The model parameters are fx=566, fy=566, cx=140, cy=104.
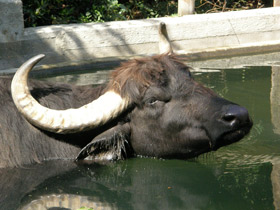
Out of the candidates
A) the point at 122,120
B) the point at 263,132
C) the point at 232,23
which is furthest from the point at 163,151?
the point at 232,23

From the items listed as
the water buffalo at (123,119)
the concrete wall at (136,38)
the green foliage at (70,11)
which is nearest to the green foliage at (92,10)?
the green foliage at (70,11)

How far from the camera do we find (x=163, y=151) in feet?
18.0

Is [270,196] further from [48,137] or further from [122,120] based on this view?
[48,137]

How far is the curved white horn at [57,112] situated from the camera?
4.98 metres

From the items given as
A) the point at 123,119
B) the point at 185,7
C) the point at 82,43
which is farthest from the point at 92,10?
the point at 123,119

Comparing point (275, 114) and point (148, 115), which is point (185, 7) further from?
point (148, 115)

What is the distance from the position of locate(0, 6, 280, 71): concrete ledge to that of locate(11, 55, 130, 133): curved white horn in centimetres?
435

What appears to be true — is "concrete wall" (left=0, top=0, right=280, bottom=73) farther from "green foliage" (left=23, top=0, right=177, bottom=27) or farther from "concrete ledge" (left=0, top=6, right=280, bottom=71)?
"green foliage" (left=23, top=0, right=177, bottom=27)

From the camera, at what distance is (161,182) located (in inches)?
204

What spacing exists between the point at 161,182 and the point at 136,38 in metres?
5.46

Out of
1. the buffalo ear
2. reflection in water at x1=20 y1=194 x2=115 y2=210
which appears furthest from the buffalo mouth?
reflection in water at x1=20 y1=194 x2=115 y2=210

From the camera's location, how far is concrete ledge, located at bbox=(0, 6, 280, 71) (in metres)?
9.59

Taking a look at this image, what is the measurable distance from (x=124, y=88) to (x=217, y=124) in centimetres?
94

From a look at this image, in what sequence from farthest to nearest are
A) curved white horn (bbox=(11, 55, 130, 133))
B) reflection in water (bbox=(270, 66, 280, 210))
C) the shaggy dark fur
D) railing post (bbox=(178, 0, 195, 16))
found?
railing post (bbox=(178, 0, 195, 16))
the shaggy dark fur
curved white horn (bbox=(11, 55, 130, 133))
reflection in water (bbox=(270, 66, 280, 210))
